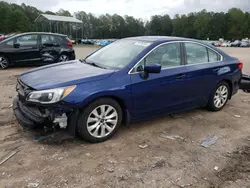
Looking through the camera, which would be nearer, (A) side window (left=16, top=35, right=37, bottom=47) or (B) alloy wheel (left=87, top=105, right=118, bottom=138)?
(B) alloy wheel (left=87, top=105, right=118, bottom=138)

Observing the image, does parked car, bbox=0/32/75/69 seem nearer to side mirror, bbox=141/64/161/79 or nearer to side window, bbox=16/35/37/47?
side window, bbox=16/35/37/47

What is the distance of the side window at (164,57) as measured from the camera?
13.9 feet

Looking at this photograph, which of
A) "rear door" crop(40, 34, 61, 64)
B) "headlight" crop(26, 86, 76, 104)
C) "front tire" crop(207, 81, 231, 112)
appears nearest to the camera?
"headlight" crop(26, 86, 76, 104)

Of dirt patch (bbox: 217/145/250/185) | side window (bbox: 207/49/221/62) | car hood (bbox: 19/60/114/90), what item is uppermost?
side window (bbox: 207/49/221/62)

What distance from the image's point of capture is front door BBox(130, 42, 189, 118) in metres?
4.11

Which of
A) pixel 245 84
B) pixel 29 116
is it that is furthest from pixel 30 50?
pixel 245 84

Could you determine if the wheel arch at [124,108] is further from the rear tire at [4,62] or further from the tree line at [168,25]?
the tree line at [168,25]

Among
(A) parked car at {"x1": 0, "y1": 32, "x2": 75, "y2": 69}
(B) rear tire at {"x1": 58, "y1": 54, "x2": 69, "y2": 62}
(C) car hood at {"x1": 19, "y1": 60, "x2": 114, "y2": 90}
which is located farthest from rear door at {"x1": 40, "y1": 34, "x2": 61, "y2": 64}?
(C) car hood at {"x1": 19, "y1": 60, "x2": 114, "y2": 90}

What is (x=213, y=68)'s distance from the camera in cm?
514

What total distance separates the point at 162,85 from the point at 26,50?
790 centimetres

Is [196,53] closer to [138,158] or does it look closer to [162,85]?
[162,85]

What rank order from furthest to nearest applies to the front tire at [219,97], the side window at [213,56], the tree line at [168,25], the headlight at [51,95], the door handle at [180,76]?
the tree line at [168,25], the front tire at [219,97], the side window at [213,56], the door handle at [180,76], the headlight at [51,95]

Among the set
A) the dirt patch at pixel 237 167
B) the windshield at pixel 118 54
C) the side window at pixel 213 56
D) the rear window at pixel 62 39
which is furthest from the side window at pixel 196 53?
the rear window at pixel 62 39

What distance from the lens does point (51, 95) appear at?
3488mm
